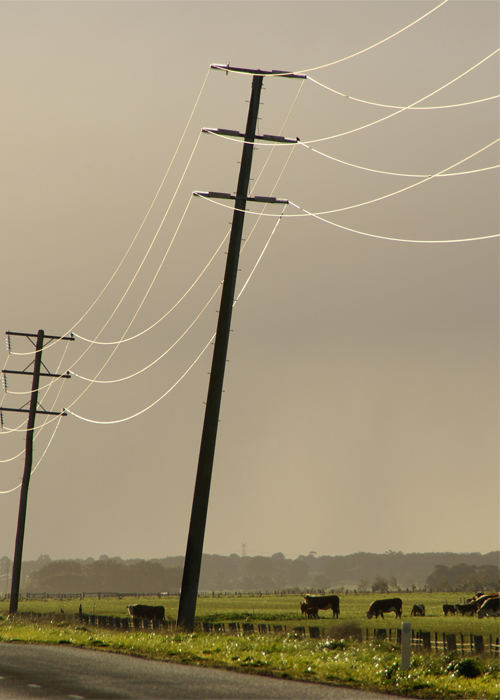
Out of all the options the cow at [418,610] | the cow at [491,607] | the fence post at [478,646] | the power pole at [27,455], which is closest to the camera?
the fence post at [478,646]

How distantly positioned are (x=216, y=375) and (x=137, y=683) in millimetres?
11059

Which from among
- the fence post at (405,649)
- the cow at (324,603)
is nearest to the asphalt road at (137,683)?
the fence post at (405,649)

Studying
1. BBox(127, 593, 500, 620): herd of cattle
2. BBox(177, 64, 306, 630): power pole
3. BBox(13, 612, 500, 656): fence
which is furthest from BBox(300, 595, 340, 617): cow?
BBox(177, 64, 306, 630): power pole

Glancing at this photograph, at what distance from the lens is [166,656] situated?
18359mm

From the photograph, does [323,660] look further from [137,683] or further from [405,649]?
[137,683]

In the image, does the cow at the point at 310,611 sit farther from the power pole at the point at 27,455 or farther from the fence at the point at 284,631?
the fence at the point at 284,631

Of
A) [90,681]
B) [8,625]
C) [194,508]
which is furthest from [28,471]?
[90,681]

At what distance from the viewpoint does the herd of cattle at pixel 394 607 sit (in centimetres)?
5803

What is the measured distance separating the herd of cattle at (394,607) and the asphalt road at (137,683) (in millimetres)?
42917

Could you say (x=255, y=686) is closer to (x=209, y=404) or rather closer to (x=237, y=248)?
(x=209, y=404)

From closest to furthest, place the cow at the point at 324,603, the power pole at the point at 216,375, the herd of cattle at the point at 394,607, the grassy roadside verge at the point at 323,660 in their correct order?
the grassy roadside verge at the point at 323,660 → the power pole at the point at 216,375 → the herd of cattle at the point at 394,607 → the cow at the point at 324,603

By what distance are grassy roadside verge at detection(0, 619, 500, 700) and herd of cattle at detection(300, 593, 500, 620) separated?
39.1 metres

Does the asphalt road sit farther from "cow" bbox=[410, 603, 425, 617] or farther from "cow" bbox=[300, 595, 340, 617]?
"cow" bbox=[410, 603, 425, 617]

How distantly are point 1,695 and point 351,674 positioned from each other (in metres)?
6.62
